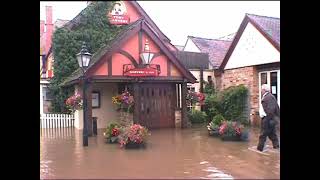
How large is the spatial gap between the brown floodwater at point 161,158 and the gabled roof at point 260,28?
0.96 m

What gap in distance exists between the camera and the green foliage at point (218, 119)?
3.30 m

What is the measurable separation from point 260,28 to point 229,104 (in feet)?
2.64

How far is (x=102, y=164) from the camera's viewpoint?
11.9ft

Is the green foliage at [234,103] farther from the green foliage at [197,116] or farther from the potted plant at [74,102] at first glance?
the potted plant at [74,102]

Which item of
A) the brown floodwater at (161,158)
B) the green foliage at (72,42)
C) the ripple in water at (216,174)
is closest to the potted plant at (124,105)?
the brown floodwater at (161,158)

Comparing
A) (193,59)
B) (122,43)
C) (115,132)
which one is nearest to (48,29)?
(122,43)

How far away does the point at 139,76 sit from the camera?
3.40 metres

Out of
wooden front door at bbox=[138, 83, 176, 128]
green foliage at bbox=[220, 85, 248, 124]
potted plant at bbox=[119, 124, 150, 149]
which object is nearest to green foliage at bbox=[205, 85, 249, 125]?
green foliage at bbox=[220, 85, 248, 124]

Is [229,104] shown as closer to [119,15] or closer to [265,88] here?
[265,88]

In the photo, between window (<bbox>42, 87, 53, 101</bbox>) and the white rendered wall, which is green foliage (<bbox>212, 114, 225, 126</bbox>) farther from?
window (<bbox>42, 87, 53, 101</bbox>)

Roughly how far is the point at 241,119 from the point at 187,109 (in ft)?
1.90
